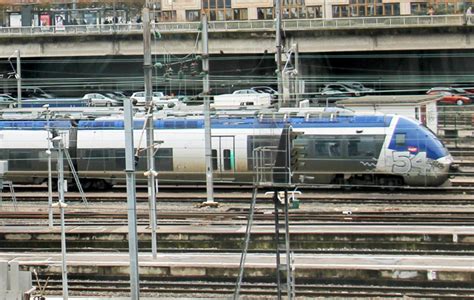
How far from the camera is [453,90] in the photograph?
32.2 meters

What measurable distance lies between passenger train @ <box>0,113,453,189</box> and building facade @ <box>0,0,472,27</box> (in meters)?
22.4

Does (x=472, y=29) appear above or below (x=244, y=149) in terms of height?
above

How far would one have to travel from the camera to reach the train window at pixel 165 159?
18781 mm

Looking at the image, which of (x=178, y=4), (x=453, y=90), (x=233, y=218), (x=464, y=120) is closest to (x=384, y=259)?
(x=233, y=218)

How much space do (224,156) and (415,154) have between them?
4169 millimetres

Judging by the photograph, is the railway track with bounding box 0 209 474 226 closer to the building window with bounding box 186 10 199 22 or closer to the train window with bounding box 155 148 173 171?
the train window with bounding box 155 148 173 171

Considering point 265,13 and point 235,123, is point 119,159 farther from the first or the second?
point 265,13

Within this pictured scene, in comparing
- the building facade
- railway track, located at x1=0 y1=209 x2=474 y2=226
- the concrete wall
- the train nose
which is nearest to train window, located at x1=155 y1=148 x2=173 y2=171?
railway track, located at x1=0 y1=209 x2=474 y2=226

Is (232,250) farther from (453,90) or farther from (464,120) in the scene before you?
(453,90)

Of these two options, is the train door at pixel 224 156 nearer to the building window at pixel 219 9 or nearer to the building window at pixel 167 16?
the building window at pixel 219 9

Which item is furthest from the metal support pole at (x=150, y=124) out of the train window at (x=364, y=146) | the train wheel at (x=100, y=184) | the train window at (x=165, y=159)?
the train wheel at (x=100, y=184)

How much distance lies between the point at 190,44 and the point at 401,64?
10155mm

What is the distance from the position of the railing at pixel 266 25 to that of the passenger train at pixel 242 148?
15.1 meters

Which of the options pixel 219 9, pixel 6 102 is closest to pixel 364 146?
pixel 6 102
